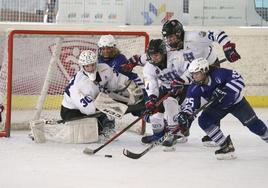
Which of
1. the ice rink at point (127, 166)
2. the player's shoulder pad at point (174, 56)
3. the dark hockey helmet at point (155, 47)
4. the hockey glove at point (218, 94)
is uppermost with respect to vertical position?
the dark hockey helmet at point (155, 47)

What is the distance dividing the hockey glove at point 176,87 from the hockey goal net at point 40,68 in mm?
569

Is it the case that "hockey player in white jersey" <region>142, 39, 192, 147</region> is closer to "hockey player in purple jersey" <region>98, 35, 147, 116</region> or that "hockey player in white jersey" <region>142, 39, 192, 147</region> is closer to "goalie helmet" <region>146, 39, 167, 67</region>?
"goalie helmet" <region>146, 39, 167, 67</region>

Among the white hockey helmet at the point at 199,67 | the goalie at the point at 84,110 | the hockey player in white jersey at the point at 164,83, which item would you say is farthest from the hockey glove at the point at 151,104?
the white hockey helmet at the point at 199,67

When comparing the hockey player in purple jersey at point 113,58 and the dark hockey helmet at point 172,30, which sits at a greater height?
the dark hockey helmet at point 172,30

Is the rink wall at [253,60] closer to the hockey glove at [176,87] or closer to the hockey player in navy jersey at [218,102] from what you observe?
the hockey glove at [176,87]

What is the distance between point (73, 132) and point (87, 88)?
12.4 inches

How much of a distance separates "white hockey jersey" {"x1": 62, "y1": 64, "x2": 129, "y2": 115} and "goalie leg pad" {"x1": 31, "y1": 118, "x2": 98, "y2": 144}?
0.28 ft

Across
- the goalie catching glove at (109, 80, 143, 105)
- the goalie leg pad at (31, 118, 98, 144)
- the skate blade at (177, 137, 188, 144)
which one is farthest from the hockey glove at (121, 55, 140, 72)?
the skate blade at (177, 137, 188, 144)

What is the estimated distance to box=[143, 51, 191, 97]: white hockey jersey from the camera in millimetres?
4055

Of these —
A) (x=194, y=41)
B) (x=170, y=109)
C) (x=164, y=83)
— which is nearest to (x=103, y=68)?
(x=164, y=83)

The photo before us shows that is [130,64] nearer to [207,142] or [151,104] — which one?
[151,104]

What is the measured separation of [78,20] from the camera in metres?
6.05

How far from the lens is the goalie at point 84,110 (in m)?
4.10

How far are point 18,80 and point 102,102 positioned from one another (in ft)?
3.19
